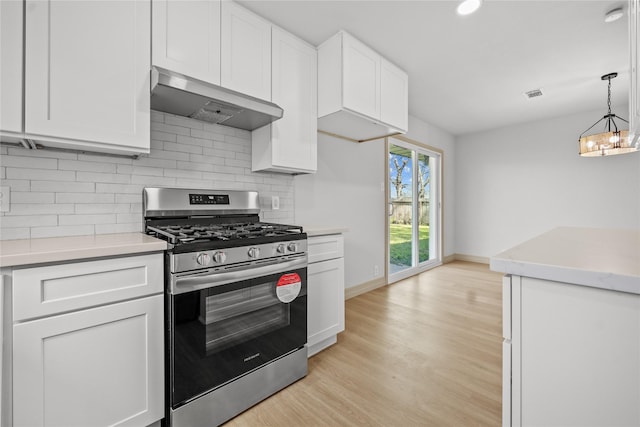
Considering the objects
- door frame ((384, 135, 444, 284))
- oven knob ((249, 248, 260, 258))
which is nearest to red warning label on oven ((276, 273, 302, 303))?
oven knob ((249, 248, 260, 258))

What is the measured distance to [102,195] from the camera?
1674mm

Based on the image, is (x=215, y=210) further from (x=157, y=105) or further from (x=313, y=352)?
(x=313, y=352)

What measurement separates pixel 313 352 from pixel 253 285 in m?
0.88

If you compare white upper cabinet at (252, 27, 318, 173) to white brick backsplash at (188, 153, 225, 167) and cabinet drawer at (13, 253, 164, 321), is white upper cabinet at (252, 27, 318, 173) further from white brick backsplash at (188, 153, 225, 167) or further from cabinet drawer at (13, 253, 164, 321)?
cabinet drawer at (13, 253, 164, 321)

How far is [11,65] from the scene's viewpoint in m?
1.20

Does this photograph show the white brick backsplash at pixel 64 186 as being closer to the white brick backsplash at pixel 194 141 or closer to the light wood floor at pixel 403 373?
the white brick backsplash at pixel 194 141

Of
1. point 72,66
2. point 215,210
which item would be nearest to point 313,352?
point 215,210

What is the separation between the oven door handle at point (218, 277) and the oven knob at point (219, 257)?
0.06 m

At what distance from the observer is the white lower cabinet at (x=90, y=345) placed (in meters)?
1.04

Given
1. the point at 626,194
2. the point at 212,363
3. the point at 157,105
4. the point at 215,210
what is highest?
the point at 157,105

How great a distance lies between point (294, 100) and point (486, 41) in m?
1.75

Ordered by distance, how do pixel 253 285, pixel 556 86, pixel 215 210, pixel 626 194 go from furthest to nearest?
1. pixel 626 194
2. pixel 556 86
3. pixel 215 210
4. pixel 253 285

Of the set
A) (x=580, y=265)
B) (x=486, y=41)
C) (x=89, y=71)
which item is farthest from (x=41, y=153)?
(x=486, y=41)

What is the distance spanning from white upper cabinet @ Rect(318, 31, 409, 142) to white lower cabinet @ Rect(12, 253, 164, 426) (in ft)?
5.73
